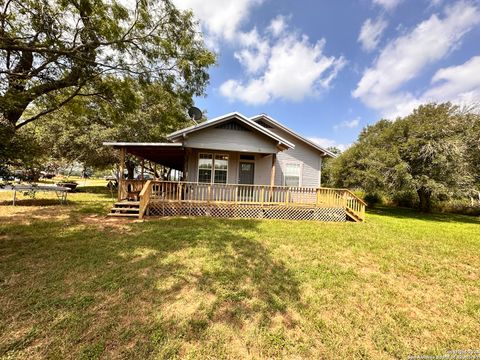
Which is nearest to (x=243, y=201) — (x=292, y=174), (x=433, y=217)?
(x=292, y=174)

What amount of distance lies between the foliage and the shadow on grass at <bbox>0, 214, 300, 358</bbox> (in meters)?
13.6

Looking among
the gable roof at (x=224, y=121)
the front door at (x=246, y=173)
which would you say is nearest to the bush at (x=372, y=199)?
the front door at (x=246, y=173)

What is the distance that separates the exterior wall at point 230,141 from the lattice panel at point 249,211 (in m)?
2.82

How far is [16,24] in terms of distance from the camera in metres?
6.71

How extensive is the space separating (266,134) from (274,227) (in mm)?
4466

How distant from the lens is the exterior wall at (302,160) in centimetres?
1312

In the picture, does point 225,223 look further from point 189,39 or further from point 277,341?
point 189,39

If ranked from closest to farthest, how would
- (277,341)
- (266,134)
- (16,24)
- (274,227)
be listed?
(277,341), (16,24), (274,227), (266,134)

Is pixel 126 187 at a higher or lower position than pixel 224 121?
lower

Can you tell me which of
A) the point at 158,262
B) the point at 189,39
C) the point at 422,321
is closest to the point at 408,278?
the point at 422,321

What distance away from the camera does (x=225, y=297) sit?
11.9ft

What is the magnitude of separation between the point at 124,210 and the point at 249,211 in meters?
5.55

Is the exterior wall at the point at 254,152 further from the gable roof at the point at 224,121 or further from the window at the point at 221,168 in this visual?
the gable roof at the point at 224,121

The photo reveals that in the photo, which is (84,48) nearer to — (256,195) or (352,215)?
(256,195)
